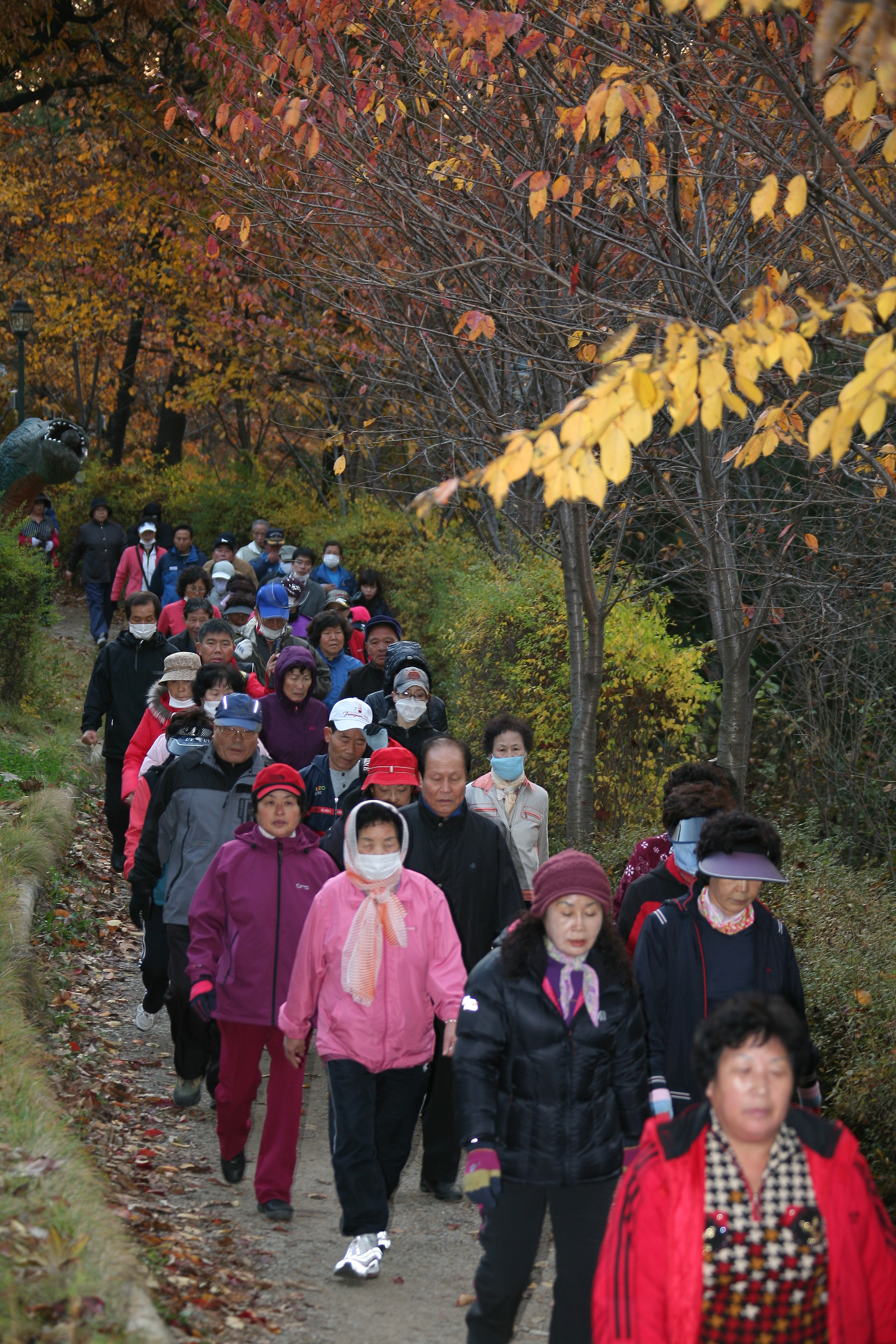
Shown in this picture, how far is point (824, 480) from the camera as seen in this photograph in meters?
7.23

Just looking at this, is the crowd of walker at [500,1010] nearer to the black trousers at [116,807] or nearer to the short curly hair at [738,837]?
the short curly hair at [738,837]

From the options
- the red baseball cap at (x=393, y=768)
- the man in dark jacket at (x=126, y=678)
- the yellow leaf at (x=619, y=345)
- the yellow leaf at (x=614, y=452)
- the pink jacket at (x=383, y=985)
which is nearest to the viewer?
the yellow leaf at (x=614, y=452)

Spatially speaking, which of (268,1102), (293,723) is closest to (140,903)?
(293,723)

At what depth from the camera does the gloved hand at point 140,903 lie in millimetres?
7227

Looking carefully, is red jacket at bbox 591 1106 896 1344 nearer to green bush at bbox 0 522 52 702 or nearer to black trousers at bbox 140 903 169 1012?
black trousers at bbox 140 903 169 1012

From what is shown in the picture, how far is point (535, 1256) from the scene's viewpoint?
13.9 feet

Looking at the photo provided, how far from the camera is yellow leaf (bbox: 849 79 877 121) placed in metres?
3.90

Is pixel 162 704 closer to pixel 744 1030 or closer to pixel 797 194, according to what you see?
pixel 797 194

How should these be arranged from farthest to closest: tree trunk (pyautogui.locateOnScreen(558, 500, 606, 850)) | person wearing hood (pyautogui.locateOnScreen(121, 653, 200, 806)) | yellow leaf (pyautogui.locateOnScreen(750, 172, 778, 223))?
tree trunk (pyautogui.locateOnScreen(558, 500, 606, 850)) → person wearing hood (pyautogui.locateOnScreen(121, 653, 200, 806)) → yellow leaf (pyautogui.locateOnScreen(750, 172, 778, 223))

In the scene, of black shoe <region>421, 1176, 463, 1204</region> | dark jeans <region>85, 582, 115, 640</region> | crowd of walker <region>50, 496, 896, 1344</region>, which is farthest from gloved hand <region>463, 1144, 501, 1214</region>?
dark jeans <region>85, 582, 115, 640</region>

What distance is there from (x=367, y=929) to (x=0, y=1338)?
6.52 ft

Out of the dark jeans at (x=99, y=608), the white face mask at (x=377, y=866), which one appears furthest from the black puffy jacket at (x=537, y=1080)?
the dark jeans at (x=99, y=608)

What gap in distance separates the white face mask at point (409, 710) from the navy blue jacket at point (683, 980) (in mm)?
3847

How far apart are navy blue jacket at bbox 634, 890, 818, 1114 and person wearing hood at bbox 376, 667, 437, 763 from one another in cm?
377
